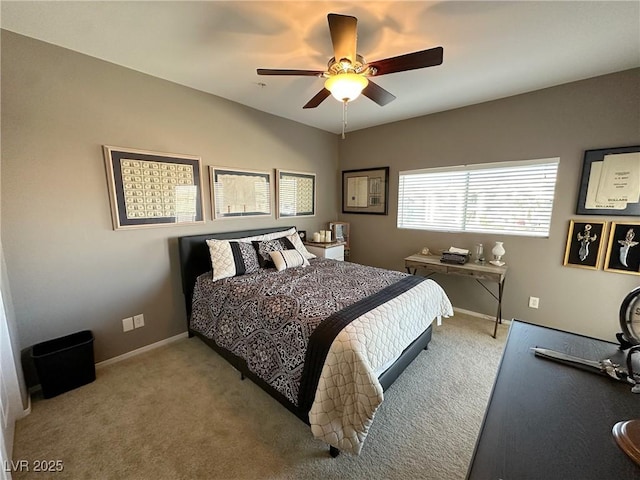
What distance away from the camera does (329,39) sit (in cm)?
188

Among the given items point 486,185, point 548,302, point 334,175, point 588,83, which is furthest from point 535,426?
point 334,175

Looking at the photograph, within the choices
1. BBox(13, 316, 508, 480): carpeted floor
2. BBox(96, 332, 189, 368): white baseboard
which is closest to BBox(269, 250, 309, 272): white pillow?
BBox(13, 316, 508, 480): carpeted floor

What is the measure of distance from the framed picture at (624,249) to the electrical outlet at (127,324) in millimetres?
4643

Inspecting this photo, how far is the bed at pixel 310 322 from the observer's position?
146 centimetres

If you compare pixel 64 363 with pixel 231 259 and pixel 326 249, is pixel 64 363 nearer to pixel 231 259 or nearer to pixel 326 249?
pixel 231 259

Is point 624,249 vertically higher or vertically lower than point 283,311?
higher

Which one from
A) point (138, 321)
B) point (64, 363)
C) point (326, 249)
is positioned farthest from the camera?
point (326, 249)

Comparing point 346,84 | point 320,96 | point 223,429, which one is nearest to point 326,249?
point 320,96

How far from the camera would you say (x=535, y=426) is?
0.79m

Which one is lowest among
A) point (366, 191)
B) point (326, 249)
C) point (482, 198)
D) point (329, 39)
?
point (326, 249)

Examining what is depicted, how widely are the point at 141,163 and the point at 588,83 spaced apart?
4283 millimetres

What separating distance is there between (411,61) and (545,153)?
7.06ft

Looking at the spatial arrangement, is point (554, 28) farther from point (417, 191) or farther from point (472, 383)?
point (472, 383)

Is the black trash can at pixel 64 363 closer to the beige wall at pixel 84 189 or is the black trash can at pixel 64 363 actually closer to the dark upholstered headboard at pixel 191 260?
the beige wall at pixel 84 189
